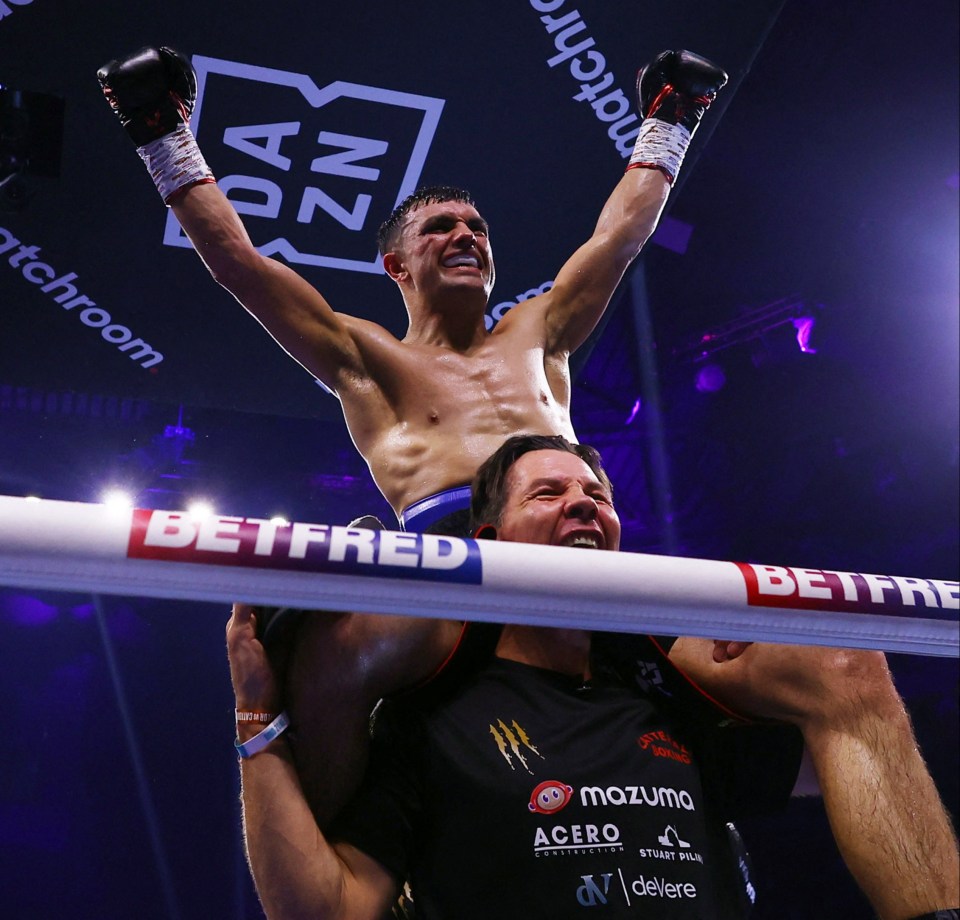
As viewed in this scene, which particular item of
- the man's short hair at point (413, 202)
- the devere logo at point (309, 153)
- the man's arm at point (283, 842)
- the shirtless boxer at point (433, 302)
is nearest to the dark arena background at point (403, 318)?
the devere logo at point (309, 153)

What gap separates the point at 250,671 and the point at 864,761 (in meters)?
0.77

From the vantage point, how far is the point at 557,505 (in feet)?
5.16

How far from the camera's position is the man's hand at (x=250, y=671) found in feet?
4.18

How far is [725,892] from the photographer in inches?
53.9

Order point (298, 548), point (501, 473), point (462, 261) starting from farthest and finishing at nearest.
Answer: point (462, 261) < point (501, 473) < point (298, 548)

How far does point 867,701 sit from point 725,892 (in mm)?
308

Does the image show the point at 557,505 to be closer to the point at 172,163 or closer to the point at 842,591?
the point at 842,591

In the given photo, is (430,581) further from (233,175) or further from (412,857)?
(233,175)

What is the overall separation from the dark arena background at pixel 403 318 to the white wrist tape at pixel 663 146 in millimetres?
158

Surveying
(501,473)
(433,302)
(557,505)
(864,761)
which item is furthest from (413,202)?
(864,761)

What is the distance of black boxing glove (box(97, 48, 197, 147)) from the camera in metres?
2.30

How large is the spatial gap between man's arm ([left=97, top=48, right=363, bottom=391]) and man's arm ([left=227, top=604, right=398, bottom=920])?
1.18 meters

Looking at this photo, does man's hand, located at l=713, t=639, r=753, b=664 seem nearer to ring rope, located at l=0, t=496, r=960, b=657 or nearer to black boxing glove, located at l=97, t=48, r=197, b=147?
ring rope, located at l=0, t=496, r=960, b=657

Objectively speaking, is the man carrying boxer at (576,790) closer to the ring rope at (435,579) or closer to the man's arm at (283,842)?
the man's arm at (283,842)
